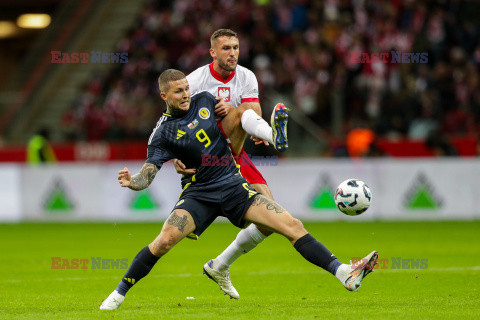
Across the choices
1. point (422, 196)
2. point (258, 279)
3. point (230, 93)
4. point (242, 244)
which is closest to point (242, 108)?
point (230, 93)

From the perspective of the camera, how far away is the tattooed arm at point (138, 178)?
6.84 meters

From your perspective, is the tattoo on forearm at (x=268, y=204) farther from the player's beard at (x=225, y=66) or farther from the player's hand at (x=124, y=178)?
the player's beard at (x=225, y=66)

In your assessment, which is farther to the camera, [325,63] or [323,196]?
[325,63]

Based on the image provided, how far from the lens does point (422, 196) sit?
1739cm

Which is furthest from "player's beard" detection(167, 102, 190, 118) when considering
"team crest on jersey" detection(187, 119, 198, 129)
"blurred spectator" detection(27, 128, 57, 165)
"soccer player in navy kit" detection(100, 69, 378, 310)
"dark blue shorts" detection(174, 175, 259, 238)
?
"blurred spectator" detection(27, 128, 57, 165)

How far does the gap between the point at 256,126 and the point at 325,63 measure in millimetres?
13841

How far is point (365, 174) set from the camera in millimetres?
17734

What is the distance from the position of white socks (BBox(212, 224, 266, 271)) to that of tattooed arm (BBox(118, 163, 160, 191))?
143 centimetres

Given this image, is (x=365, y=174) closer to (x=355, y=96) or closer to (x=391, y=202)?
(x=391, y=202)

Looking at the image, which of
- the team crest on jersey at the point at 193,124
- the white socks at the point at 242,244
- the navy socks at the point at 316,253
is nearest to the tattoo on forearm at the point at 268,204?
the navy socks at the point at 316,253

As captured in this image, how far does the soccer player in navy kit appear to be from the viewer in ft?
23.4

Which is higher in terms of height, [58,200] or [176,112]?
[176,112]

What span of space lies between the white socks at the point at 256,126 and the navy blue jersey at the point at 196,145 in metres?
0.26

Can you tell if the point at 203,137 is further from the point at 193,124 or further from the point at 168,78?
the point at 168,78
